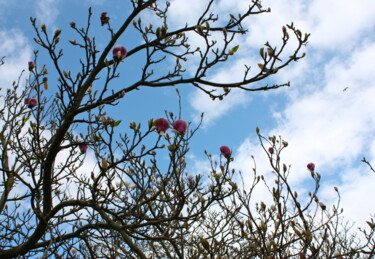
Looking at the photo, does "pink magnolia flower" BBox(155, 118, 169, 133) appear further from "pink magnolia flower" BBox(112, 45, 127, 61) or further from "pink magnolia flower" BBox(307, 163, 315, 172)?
"pink magnolia flower" BBox(307, 163, 315, 172)

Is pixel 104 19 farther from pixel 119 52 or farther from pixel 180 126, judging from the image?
pixel 180 126

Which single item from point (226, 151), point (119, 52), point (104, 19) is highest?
point (104, 19)

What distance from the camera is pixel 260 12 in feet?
10.3

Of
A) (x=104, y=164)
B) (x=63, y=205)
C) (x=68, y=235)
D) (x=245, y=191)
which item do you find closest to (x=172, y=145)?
(x=104, y=164)

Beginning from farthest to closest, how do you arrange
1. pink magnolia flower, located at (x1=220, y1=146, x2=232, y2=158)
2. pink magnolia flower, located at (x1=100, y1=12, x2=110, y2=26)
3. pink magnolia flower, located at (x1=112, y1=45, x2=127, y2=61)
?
pink magnolia flower, located at (x1=100, y1=12, x2=110, y2=26)
pink magnolia flower, located at (x1=220, y1=146, x2=232, y2=158)
pink magnolia flower, located at (x1=112, y1=45, x2=127, y2=61)

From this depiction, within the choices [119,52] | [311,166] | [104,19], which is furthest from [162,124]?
[311,166]

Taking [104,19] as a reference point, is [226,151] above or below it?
below

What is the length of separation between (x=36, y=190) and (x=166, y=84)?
1.83m

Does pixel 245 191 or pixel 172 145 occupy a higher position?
pixel 172 145

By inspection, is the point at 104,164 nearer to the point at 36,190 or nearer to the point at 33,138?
the point at 33,138

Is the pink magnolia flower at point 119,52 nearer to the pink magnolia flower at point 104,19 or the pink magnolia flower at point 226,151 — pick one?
the pink magnolia flower at point 104,19

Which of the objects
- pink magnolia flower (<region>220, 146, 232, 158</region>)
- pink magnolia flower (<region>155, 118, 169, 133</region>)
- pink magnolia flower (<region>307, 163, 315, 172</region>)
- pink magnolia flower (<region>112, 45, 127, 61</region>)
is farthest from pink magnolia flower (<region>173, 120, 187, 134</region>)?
pink magnolia flower (<region>307, 163, 315, 172</region>)

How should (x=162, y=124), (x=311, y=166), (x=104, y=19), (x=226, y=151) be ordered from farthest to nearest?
(x=311, y=166) → (x=104, y=19) → (x=226, y=151) → (x=162, y=124)

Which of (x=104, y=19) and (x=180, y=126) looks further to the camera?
(x=104, y=19)
